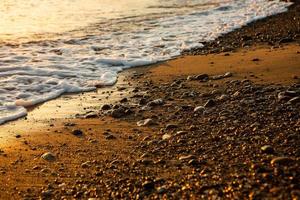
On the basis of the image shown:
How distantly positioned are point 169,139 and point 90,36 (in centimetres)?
851

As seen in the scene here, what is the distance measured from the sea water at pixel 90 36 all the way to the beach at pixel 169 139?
716 millimetres

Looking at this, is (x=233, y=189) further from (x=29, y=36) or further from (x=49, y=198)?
(x=29, y=36)

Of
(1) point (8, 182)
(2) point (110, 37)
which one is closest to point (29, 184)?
(1) point (8, 182)

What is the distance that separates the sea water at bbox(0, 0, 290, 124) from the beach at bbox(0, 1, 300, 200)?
0.72 m

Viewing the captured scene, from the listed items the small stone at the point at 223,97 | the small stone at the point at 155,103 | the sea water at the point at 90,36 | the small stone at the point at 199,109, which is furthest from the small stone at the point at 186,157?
the sea water at the point at 90,36

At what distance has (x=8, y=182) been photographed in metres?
4.17

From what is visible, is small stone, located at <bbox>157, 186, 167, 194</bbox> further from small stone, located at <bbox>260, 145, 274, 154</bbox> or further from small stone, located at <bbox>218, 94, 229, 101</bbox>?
small stone, located at <bbox>218, 94, 229, 101</bbox>

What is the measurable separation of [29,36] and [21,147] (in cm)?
838

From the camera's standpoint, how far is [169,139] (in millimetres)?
4930

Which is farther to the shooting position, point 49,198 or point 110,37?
point 110,37

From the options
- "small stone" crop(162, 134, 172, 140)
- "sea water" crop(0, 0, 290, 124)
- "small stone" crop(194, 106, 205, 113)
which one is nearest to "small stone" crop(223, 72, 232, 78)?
"small stone" crop(194, 106, 205, 113)

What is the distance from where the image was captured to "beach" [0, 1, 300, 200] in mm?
3707

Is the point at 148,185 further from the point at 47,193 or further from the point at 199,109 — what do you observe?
the point at 199,109

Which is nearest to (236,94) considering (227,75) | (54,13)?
(227,75)
